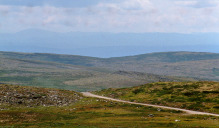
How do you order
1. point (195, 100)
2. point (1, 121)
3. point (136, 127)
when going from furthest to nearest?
point (195, 100)
point (1, 121)
point (136, 127)

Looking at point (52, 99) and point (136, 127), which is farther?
point (52, 99)

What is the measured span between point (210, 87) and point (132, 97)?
2620cm

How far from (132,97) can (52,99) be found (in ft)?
91.1

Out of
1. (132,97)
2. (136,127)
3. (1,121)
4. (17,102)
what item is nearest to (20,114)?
(1,121)

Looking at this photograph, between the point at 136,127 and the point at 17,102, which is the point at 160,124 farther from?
the point at 17,102

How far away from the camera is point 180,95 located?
269 feet

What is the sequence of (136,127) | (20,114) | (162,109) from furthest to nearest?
(162,109) → (20,114) → (136,127)

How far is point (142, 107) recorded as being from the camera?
69125 mm

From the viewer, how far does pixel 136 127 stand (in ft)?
129

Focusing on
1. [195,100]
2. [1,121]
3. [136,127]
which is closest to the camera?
[136,127]

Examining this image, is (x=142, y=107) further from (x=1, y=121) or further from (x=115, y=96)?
(x=1, y=121)

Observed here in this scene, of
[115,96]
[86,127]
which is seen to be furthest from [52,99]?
[86,127]

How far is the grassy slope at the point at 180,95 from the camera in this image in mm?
69644

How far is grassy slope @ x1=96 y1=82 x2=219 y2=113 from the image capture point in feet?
228
